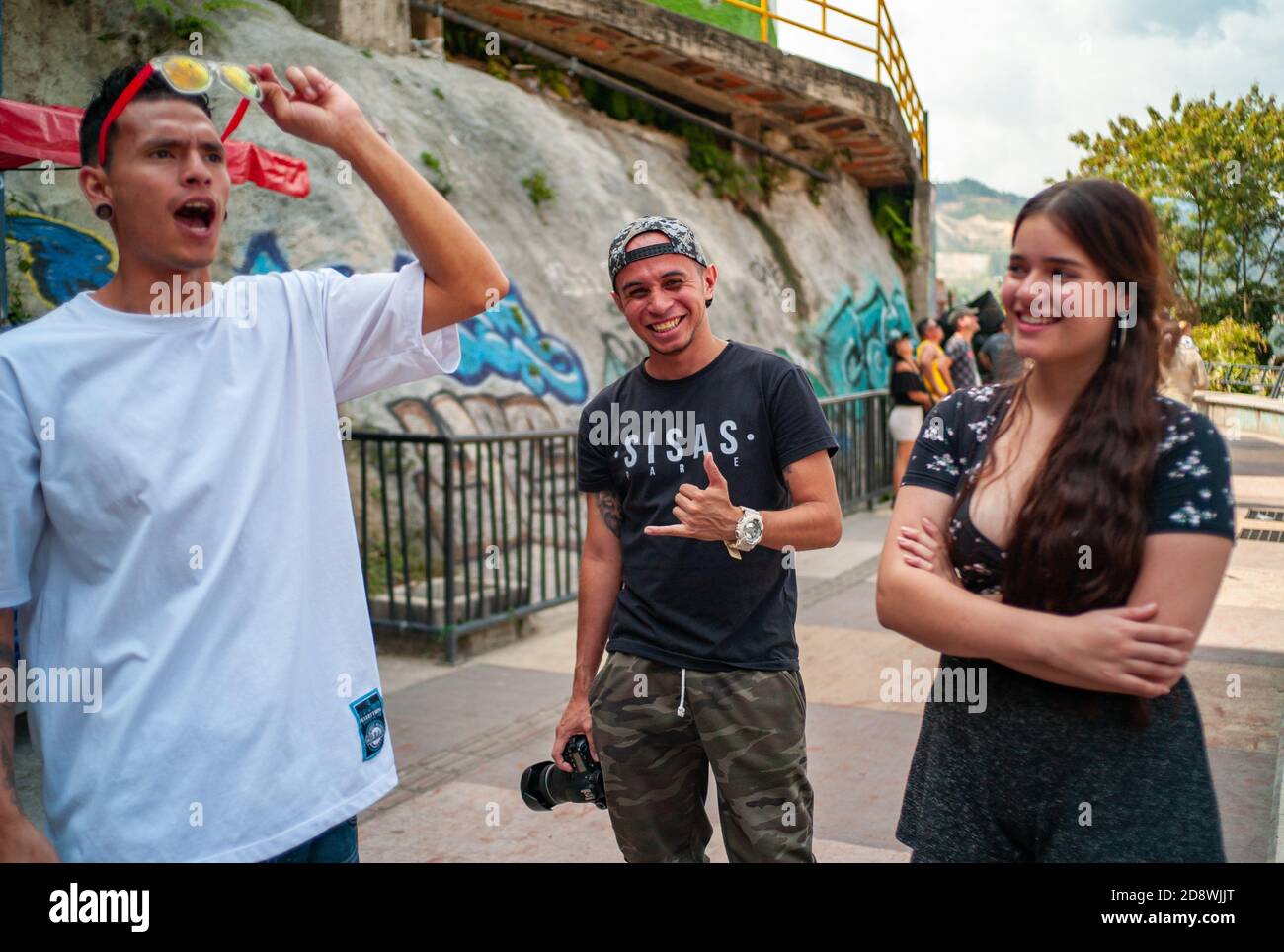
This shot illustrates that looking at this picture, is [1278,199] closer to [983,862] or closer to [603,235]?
[983,862]

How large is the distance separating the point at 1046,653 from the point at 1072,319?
0.61 meters

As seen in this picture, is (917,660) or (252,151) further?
(252,151)

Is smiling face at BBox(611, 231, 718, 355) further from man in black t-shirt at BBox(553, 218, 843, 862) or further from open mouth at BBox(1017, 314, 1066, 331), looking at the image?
open mouth at BBox(1017, 314, 1066, 331)

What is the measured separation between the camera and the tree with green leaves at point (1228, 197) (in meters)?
3.58

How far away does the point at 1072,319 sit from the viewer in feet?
6.67

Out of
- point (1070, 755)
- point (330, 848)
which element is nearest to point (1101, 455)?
point (1070, 755)

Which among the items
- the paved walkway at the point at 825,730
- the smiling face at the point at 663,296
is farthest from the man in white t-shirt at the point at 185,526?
the paved walkway at the point at 825,730

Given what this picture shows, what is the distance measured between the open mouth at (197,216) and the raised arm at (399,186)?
7.8 inches

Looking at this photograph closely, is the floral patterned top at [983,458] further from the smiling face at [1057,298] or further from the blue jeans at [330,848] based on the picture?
the blue jeans at [330,848]

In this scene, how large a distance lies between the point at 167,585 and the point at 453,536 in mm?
5391

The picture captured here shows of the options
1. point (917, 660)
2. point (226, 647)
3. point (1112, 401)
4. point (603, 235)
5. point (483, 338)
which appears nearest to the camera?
point (226, 647)

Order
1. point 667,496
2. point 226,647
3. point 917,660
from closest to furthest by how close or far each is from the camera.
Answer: point 226,647 → point 667,496 → point 917,660

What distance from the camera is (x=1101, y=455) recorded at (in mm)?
1994

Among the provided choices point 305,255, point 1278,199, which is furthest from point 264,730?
point 305,255
